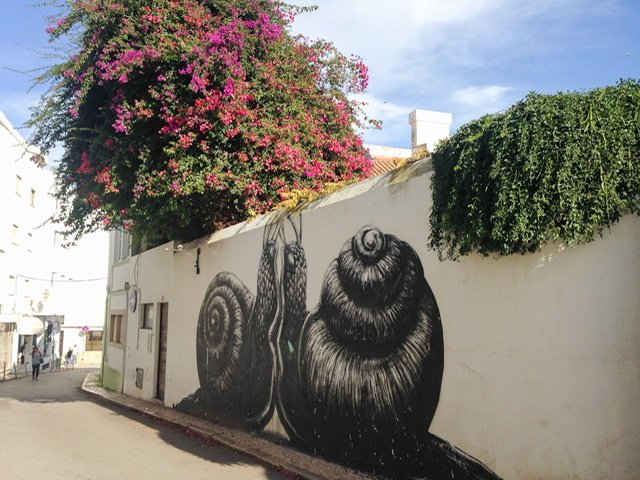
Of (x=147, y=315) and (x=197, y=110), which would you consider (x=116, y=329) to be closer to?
(x=147, y=315)

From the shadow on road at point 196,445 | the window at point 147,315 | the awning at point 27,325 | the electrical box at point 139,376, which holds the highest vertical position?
the window at point 147,315

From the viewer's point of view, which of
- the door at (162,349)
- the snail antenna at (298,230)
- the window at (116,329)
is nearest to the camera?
the snail antenna at (298,230)

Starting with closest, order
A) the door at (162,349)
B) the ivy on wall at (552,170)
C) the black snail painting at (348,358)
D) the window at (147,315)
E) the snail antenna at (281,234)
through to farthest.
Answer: the ivy on wall at (552,170) → the black snail painting at (348,358) → the snail antenna at (281,234) → the door at (162,349) → the window at (147,315)

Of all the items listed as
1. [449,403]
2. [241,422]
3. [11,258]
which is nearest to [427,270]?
[449,403]

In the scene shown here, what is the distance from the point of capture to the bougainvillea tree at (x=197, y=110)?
11.2 meters

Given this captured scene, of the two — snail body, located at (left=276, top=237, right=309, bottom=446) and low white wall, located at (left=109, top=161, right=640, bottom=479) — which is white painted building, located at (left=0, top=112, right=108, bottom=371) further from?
low white wall, located at (left=109, top=161, right=640, bottom=479)

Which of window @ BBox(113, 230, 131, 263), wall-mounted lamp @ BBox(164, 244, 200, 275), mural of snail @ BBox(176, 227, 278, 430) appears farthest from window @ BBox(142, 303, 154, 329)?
window @ BBox(113, 230, 131, 263)

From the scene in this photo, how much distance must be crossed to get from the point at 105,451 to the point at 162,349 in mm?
6325

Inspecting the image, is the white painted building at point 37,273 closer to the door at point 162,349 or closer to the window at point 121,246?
the window at point 121,246

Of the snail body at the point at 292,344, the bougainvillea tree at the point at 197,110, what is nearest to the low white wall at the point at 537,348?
the snail body at the point at 292,344

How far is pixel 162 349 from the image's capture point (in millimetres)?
15094

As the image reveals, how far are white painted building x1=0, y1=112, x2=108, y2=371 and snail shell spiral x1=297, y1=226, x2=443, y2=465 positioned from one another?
50.3 feet

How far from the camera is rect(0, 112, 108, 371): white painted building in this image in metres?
28.2

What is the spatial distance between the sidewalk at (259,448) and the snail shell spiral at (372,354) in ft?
0.82
